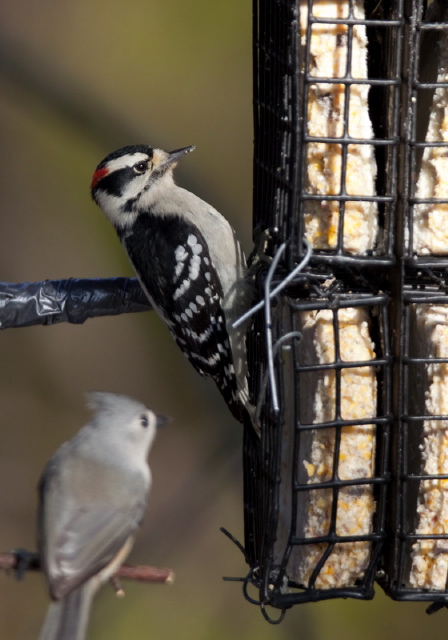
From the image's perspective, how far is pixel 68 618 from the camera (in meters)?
2.26

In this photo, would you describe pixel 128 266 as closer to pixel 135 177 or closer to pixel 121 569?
pixel 135 177

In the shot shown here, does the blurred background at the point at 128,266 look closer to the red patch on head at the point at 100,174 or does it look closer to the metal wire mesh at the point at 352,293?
the red patch on head at the point at 100,174

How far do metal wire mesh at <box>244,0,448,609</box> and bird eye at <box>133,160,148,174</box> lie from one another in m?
0.87

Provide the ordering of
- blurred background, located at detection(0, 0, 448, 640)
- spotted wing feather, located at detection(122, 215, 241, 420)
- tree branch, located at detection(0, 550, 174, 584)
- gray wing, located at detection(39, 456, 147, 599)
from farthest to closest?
1. blurred background, located at detection(0, 0, 448, 640)
2. spotted wing feather, located at detection(122, 215, 241, 420)
3. gray wing, located at detection(39, 456, 147, 599)
4. tree branch, located at detection(0, 550, 174, 584)

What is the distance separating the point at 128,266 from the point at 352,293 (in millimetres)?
3162

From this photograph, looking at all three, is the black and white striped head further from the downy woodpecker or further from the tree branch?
the tree branch

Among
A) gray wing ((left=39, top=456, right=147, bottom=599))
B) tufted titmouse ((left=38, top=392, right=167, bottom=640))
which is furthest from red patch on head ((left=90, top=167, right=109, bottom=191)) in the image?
gray wing ((left=39, top=456, right=147, bottom=599))

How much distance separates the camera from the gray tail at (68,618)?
2.24 metres

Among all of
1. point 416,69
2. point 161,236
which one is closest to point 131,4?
point 161,236

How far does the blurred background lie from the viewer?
16.7 ft

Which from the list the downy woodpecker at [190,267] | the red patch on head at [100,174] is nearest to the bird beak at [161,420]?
the downy woodpecker at [190,267]

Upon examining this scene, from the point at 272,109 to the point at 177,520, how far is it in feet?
11.2

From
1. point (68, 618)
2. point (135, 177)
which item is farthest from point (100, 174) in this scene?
point (68, 618)

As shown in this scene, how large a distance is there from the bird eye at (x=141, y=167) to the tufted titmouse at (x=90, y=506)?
44.1 inches
